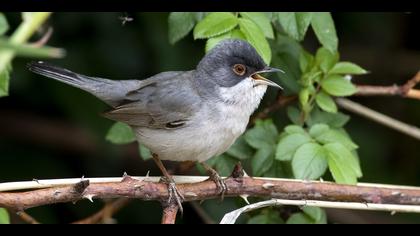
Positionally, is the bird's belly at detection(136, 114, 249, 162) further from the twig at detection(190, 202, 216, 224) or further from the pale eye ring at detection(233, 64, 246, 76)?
the twig at detection(190, 202, 216, 224)

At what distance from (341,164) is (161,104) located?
1149 mm

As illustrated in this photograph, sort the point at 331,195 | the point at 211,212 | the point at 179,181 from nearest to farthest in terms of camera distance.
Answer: the point at 331,195, the point at 179,181, the point at 211,212

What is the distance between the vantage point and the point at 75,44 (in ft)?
16.8

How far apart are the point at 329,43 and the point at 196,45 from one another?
1.71 m

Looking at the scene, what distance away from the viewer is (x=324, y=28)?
3.59 metres

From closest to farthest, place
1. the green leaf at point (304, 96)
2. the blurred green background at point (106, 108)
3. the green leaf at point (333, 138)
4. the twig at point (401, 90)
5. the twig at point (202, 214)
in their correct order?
the green leaf at point (333, 138) → the green leaf at point (304, 96) → the twig at point (401, 90) → the twig at point (202, 214) → the blurred green background at point (106, 108)

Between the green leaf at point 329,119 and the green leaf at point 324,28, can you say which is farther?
the green leaf at point 329,119

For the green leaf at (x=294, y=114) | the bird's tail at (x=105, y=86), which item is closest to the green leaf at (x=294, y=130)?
the green leaf at (x=294, y=114)

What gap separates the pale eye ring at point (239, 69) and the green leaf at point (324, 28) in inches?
17.4

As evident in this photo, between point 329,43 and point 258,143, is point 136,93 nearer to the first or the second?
point 258,143

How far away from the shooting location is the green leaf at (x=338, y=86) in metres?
3.67

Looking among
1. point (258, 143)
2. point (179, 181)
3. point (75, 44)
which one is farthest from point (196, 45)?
point (179, 181)

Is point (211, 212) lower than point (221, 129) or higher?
lower

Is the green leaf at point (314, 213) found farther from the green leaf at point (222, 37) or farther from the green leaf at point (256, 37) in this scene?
the green leaf at point (222, 37)
